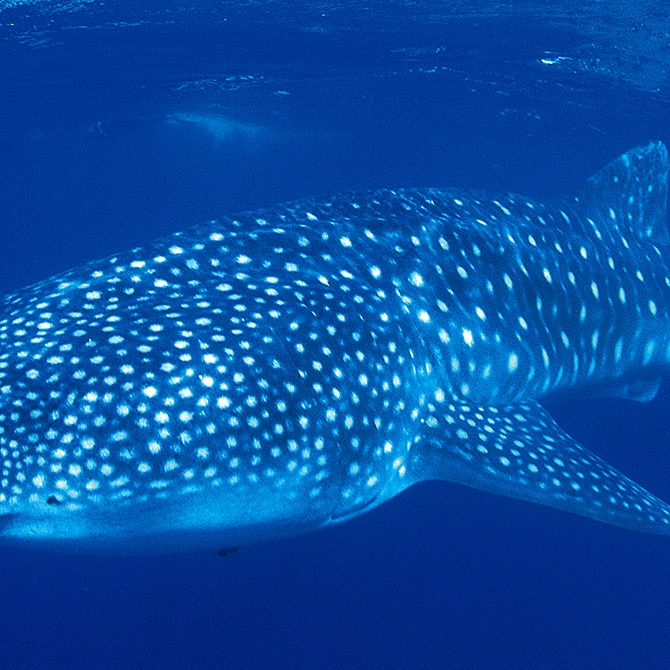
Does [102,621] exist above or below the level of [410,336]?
below

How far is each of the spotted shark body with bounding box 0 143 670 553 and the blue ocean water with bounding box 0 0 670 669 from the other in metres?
2.51

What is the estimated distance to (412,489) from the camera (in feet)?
28.6

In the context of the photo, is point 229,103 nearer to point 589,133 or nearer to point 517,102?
point 517,102

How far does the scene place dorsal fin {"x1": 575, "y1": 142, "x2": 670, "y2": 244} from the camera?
727cm

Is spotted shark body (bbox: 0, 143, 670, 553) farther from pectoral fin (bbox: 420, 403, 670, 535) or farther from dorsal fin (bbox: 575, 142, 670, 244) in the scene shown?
dorsal fin (bbox: 575, 142, 670, 244)

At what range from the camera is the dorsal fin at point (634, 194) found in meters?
7.27

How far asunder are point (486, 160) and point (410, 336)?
4372cm

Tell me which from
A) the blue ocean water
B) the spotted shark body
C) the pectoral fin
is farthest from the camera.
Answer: the blue ocean water

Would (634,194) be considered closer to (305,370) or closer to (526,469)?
(526,469)

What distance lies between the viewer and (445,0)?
13211 millimetres

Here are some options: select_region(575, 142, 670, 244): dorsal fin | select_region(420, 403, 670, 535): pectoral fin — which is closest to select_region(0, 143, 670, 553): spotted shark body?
select_region(420, 403, 670, 535): pectoral fin

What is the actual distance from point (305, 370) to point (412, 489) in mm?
5271

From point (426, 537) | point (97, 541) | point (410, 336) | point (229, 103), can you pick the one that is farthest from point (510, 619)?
point (229, 103)

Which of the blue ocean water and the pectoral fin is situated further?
the blue ocean water
